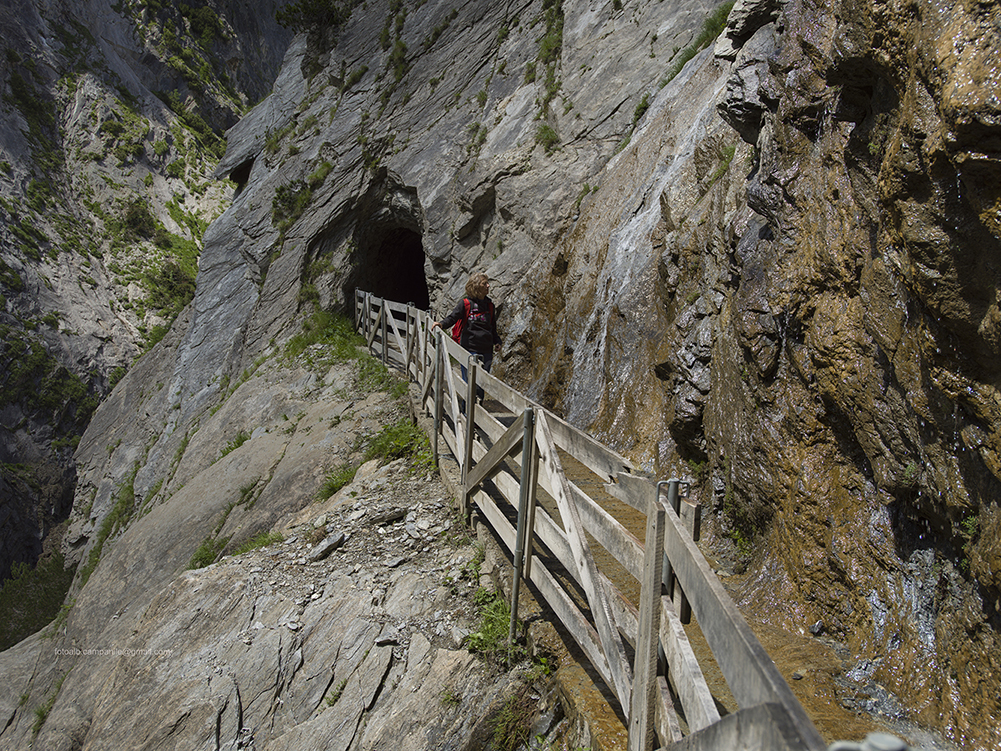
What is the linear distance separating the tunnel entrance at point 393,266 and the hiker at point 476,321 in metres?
10.1

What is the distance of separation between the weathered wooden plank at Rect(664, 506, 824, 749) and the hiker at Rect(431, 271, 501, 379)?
220 inches

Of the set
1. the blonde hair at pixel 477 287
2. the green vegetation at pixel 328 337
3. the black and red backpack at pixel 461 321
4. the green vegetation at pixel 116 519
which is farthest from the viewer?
the green vegetation at pixel 116 519

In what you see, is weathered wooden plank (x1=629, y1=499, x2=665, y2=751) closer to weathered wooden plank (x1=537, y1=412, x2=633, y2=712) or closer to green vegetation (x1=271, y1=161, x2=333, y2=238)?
weathered wooden plank (x1=537, y1=412, x2=633, y2=712)

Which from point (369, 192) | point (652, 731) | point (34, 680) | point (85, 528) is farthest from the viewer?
point (85, 528)

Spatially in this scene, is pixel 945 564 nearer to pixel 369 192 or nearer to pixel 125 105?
pixel 369 192

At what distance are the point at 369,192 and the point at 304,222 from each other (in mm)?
2397

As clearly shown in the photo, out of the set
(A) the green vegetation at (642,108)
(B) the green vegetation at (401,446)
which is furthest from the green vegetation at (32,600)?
(A) the green vegetation at (642,108)

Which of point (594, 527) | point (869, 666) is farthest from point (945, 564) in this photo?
point (594, 527)

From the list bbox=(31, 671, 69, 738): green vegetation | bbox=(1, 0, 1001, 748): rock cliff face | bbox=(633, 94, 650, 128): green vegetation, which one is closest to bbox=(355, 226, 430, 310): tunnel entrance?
bbox=(1, 0, 1001, 748): rock cliff face

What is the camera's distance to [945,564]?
323cm

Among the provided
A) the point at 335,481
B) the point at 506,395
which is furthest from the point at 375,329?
the point at 506,395

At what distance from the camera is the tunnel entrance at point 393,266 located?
1789cm

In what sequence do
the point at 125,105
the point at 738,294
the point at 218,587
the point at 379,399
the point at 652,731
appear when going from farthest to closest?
the point at 125,105 < the point at 379,399 < the point at 218,587 < the point at 738,294 < the point at 652,731

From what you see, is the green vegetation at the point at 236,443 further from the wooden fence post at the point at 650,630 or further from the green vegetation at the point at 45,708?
the wooden fence post at the point at 650,630
